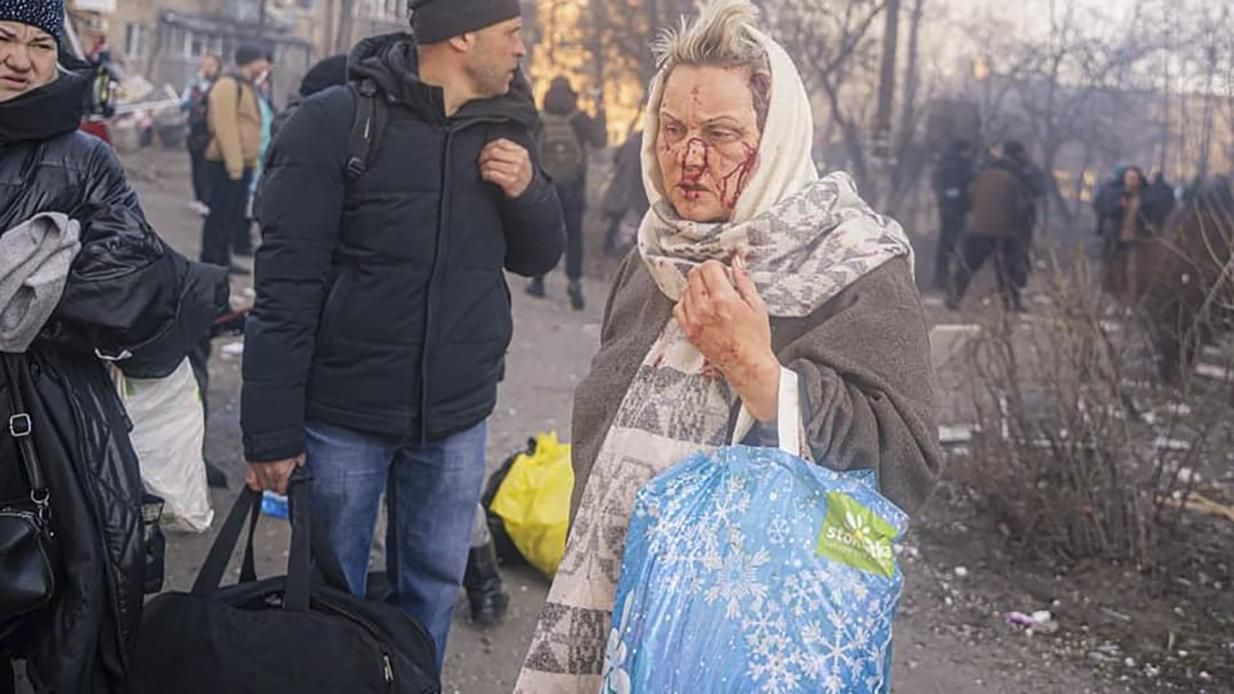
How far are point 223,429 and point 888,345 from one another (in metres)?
4.78

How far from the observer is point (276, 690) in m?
2.44

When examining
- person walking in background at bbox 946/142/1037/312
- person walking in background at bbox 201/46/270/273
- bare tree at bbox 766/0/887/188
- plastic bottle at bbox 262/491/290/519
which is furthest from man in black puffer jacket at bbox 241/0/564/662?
bare tree at bbox 766/0/887/188

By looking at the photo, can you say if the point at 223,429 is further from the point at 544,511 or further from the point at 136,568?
the point at 136,568

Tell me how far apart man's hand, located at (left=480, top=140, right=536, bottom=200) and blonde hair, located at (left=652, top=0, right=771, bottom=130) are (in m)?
0.90

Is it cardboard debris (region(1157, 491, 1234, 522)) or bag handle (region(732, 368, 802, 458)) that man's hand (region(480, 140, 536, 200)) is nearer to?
bag handle (region(732, 368, 802, 458))

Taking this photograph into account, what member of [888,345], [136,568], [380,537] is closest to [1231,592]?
[380,537]

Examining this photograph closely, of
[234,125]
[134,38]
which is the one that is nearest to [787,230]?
[234,125]

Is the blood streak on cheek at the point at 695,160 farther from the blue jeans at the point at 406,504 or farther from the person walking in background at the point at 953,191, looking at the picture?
the person walking in background at the point at 953,191

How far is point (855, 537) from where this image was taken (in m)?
1.75

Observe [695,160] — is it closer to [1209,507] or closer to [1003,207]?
[1209,507]

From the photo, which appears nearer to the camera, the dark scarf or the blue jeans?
the dark scarf

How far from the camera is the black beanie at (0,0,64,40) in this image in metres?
2.57

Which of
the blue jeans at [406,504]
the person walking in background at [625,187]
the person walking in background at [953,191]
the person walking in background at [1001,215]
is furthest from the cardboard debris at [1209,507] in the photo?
the person walking in background at [953,191]

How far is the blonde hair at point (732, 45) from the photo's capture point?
2.02 m
